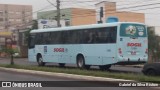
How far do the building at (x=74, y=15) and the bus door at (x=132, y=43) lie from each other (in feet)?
181

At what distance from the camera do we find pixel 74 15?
85125mm

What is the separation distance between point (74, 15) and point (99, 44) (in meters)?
59.4

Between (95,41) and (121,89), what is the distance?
1174 centimetres

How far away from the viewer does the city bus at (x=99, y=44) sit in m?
24.8

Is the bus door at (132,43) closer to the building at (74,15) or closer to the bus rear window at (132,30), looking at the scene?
the bus rear window at (132,30)

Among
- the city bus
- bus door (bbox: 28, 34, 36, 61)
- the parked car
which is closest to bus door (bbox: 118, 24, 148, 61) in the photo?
the city bus

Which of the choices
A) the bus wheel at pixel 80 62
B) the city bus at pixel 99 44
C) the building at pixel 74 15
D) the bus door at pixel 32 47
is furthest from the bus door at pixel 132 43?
the building at pixel 74 15

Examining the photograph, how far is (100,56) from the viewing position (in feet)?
85.7

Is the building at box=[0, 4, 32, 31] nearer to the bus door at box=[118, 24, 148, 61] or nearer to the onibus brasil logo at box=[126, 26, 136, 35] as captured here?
the bus door at box=[118, 24, 148, 61]

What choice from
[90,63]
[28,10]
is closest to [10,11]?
[28,10]

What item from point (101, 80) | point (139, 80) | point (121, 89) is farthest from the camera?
point (101, 80)

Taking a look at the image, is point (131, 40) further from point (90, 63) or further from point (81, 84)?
point (81, 84)

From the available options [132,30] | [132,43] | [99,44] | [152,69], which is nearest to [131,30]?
[132,30]

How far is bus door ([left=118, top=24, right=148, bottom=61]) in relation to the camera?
24.8 meters
